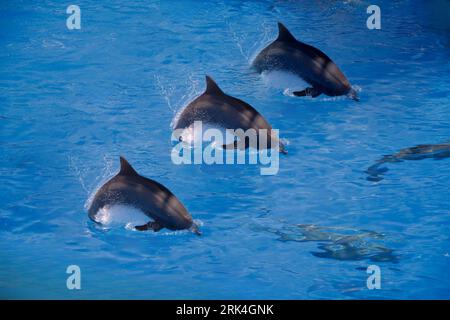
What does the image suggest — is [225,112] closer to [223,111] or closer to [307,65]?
[223,111]

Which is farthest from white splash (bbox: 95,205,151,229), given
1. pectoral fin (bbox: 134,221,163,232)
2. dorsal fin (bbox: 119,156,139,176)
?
dorsal fin (bbox: 119,156,139,176)

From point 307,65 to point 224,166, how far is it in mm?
1525

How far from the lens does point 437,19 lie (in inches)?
530

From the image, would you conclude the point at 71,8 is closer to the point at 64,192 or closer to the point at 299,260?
the point at 64,192

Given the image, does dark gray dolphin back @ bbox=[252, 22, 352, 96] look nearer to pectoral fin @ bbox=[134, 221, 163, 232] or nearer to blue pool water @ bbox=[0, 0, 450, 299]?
blue pool water @ bbox=[0, 0, 450, 299]

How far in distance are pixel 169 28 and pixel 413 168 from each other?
5.64 meters

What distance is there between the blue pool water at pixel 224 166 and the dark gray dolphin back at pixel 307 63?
1.41 feet

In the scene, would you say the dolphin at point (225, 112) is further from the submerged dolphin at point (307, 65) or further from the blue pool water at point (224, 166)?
the submerged dolphin at point (307, 65)

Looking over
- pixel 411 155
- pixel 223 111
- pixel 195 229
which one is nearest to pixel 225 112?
pixel 223 111

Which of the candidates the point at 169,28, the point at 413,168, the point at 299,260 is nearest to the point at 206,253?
the point at 299,260

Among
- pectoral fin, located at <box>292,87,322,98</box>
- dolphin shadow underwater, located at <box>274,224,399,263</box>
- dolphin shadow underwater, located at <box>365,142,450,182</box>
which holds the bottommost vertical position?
dolphin shadow underwater, located at <box>274,224,399,263</box>

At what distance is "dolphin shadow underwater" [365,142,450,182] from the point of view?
8594 mm

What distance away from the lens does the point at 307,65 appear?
933 cm

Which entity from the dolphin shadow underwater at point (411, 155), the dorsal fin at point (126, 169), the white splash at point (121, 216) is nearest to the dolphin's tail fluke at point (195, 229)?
the white splash at point (121, 216)
